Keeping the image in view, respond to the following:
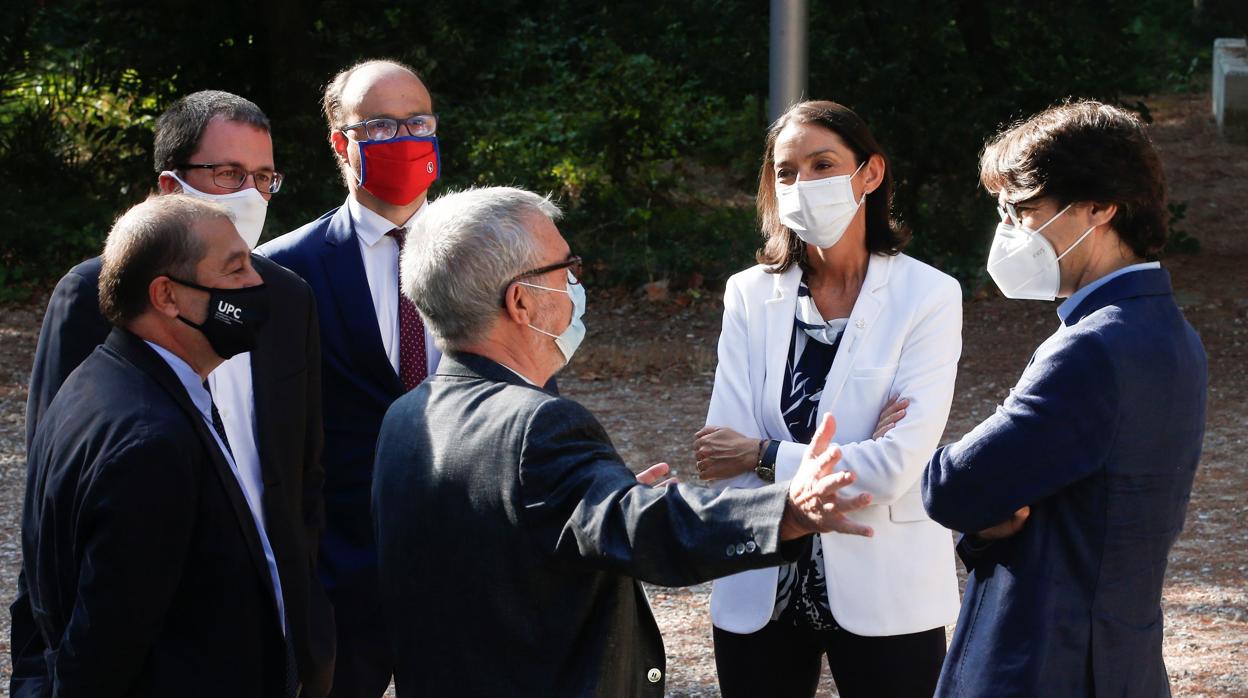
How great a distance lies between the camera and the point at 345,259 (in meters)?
3.66

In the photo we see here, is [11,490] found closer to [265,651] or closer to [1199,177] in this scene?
[265,651]

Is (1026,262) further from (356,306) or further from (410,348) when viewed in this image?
(356,306)

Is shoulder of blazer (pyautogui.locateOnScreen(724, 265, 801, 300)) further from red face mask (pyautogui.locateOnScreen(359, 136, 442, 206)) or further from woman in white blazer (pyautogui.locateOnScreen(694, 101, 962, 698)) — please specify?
red face mask (pyautogui.locateOnScreen(359, 136, 442, 206))

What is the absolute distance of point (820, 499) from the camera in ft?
6.70

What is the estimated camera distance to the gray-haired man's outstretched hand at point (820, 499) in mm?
2031

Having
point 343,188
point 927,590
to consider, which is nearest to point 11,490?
point 343,188

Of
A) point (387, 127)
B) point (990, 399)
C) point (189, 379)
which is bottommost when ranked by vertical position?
point (990, 399)

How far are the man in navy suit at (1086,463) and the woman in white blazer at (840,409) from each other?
44 cm

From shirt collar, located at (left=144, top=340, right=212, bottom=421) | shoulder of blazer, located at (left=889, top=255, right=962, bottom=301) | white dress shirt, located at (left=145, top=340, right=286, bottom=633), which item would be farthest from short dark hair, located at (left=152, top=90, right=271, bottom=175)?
shoulder of blazer, located at (left=889, top=255, right=962, bottom=301)

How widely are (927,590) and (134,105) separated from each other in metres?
11.1

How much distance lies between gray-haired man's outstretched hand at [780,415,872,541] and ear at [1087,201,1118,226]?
92 cm

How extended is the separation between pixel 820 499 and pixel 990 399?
756 centimetres

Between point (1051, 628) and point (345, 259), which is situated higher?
point (345, 259)

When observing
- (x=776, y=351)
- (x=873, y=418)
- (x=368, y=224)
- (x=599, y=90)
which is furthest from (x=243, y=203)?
(x=599, y=90)
